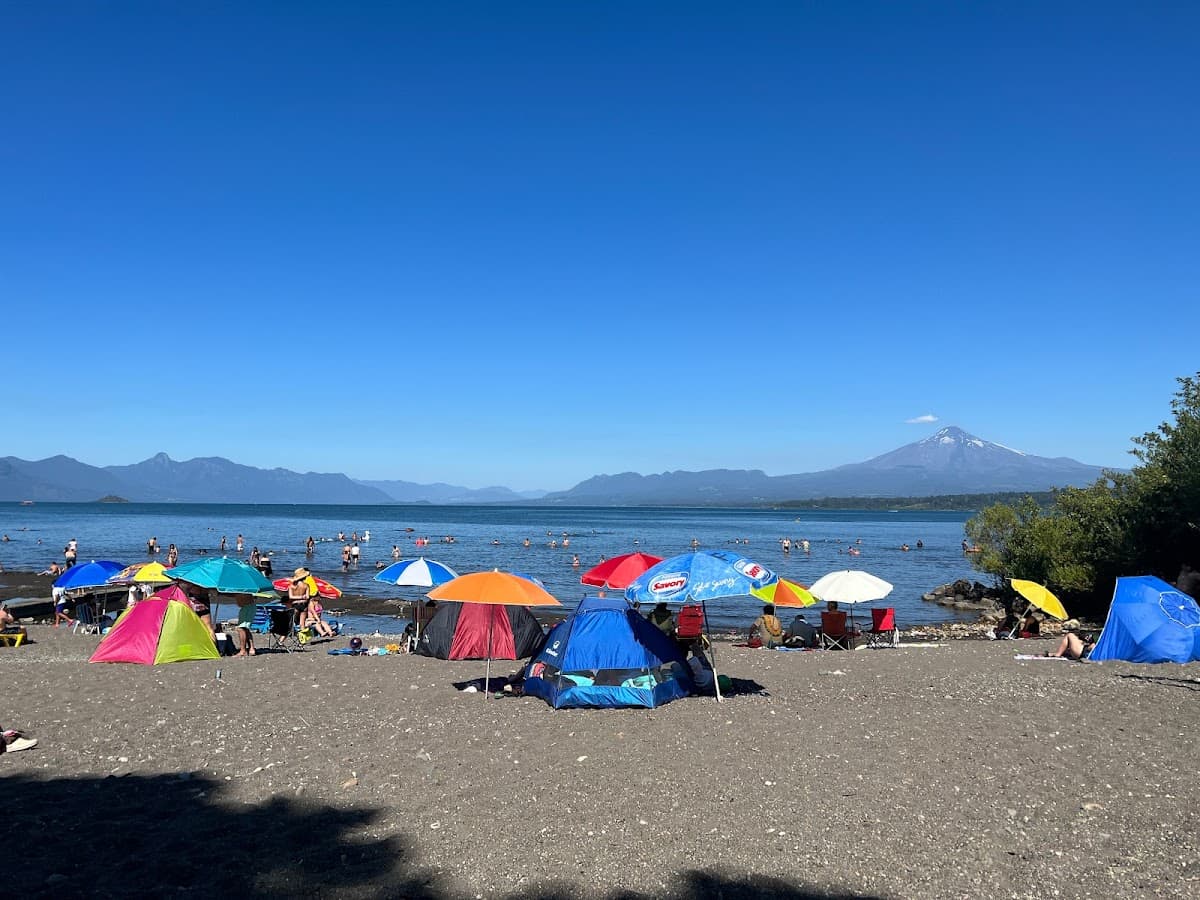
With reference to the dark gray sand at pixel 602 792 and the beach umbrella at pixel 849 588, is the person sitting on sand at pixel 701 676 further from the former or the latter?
the beach umbrella at pixel 849 588

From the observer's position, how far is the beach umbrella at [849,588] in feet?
56.7

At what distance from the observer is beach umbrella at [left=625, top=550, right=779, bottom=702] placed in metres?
10.5

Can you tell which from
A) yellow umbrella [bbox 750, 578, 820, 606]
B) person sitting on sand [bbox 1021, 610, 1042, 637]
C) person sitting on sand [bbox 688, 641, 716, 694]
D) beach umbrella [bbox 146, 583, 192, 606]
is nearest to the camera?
person sitting on sand [bbox 688, 641, 716, 694]

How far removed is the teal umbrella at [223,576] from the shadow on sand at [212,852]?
27.7 ft

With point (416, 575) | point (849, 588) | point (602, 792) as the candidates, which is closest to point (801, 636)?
point (849, 588)

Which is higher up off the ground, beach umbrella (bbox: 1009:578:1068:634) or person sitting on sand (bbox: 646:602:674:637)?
person sitting on sand (bbox: 646:602:674:637)

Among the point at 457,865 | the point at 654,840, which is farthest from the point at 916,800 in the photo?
the point at 457,865

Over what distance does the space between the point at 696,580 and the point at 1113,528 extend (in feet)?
59.1

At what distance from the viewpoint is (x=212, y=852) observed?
20.0 feet

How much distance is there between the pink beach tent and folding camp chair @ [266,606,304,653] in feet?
8.98

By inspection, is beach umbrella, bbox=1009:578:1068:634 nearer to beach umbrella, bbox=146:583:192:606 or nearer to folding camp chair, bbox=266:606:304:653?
Answer: folding camp chair, bbox=266:606:304:653

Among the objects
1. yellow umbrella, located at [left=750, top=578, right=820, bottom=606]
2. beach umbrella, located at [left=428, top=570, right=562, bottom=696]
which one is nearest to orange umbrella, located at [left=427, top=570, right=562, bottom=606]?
beach umbrella, located at [left=428, top=570, right=562, bottom=696]

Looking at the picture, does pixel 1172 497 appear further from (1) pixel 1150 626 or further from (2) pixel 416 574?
(2) pixel 416 574

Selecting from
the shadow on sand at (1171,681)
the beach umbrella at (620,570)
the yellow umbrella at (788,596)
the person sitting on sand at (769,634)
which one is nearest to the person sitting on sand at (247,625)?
the beach umbrella at (620,570)
